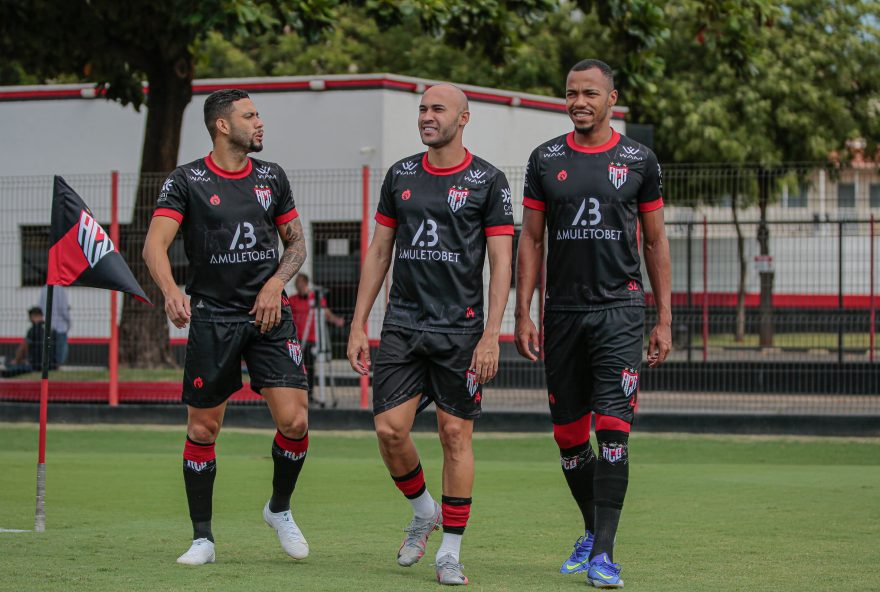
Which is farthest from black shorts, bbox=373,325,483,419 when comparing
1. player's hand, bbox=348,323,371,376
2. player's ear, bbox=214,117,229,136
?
player's ear, bbox=214,117,229,136

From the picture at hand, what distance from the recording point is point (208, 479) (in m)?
6.75

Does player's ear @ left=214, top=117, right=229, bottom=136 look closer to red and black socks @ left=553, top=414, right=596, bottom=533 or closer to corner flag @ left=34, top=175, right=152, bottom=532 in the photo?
corner flag @ left=34, top=175, right=152, bottom=532

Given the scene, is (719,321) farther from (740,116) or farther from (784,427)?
(740,116)

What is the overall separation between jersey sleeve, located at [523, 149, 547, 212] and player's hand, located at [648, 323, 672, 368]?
30.5 inches

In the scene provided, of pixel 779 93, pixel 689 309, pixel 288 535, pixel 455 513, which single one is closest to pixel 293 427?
pixel 288 535

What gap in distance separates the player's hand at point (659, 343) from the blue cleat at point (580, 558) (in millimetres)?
890

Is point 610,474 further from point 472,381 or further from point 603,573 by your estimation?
point 472,381

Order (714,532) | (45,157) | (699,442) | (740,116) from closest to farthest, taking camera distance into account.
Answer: (714,532) < (699,442) < (45,157) < (740,116)

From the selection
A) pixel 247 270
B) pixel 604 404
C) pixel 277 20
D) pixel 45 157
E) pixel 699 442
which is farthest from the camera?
pixel 45 157

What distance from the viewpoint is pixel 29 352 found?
1669 cm

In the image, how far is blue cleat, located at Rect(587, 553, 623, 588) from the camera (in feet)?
19.0

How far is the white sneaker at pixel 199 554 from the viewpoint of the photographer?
20.9 ft

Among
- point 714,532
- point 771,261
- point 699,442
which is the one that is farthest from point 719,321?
point 714,532

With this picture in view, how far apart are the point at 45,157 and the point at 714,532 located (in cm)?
1826
